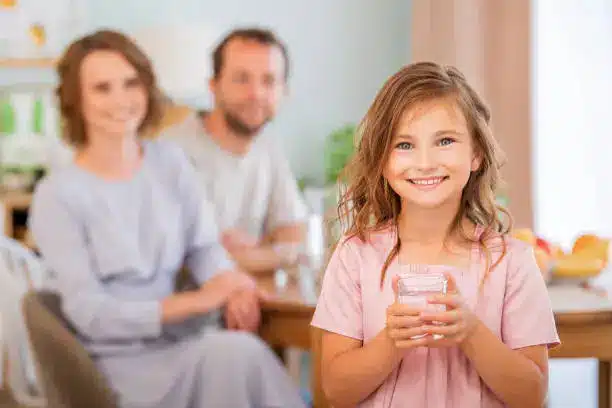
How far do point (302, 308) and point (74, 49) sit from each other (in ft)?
2.55

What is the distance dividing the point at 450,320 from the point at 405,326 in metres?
0.04

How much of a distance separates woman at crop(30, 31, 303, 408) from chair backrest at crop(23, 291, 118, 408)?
72 millimetres

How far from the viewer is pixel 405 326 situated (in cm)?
98

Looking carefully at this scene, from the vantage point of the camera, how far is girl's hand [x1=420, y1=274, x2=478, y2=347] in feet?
3.19

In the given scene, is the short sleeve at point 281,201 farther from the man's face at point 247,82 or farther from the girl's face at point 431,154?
the girl's face at point 431,154

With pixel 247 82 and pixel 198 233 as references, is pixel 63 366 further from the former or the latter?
pixel 247 82

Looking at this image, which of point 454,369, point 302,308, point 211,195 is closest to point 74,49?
point 211,195

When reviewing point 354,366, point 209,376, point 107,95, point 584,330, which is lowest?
point 209,376

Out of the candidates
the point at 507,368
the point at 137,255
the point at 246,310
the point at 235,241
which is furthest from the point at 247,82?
the point at 507,368

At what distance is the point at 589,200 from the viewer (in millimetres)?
2887

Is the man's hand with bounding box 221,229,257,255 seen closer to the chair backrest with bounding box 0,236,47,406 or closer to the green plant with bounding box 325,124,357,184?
the chair backrest with bounding box 0,236,47,406

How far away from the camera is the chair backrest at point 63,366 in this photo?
6.15ft

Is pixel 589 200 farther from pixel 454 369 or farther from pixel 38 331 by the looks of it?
pixel 454 369

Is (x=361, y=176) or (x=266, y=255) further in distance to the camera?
(x=266, y=255)
